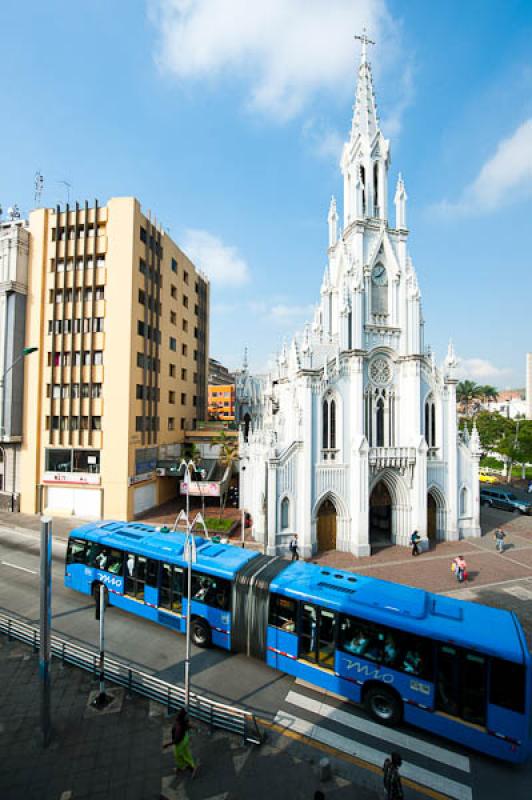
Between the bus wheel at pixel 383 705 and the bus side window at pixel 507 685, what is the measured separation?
7.89 ft

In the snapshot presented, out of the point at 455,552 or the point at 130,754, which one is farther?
the point at 455,552

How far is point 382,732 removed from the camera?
10.0 m

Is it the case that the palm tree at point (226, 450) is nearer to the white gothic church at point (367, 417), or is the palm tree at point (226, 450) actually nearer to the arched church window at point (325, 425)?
the white gothic church at point (367, 417)

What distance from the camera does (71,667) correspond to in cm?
1219

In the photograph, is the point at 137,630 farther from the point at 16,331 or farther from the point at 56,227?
the point at 56,227

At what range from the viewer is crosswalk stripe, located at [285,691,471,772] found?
9.28 m

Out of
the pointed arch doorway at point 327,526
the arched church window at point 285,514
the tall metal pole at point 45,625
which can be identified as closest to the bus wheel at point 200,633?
the tall metal pole at point 45,625

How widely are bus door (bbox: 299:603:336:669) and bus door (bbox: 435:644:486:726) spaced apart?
2.82 m

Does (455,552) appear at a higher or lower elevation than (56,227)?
lower

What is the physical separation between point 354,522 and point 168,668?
15490 mm

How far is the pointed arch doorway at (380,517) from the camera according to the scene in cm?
2764

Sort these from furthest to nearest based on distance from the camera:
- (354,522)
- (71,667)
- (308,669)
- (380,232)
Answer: (380,232) → (354,522) → (71,667) → (308,669)

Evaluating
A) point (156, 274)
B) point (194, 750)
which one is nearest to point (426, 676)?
point (194, 750)

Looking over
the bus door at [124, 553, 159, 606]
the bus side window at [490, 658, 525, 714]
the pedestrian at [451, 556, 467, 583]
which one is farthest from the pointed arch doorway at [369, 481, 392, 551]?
the bus side window at [490, 658, 525, 714]
